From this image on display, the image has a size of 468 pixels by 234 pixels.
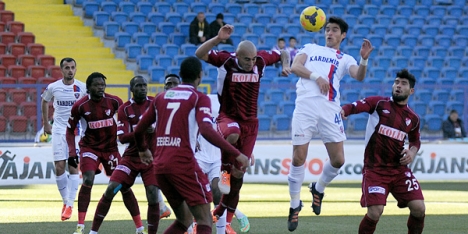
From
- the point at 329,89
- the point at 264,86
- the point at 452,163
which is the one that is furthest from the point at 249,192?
the point at 329,89

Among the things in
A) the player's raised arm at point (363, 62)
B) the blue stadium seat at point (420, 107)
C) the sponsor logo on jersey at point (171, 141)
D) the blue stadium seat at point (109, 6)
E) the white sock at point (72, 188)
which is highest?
the player's raised arm at point (363, 62)

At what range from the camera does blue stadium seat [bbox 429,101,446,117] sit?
2120 cm

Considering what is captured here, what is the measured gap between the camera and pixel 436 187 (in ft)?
56.9

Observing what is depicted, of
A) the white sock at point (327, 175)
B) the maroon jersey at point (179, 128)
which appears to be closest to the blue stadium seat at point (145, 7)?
the white sock at point (327, 175)

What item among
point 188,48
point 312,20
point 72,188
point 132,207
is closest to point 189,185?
point 132,207

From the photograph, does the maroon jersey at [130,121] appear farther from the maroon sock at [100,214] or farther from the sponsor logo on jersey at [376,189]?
the sponsor logo on jersey at [376,189]

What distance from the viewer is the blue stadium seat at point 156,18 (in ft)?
80.4

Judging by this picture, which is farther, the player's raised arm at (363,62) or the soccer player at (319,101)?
the soccer player at (319,101)

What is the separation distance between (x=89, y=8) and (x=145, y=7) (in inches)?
63.8

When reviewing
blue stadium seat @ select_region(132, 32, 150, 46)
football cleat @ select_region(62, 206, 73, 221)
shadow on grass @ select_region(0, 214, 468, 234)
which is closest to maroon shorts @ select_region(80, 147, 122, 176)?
shadow on grass @ select_region(0, 214, 468, 234)

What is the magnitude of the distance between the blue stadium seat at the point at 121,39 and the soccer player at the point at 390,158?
51.0 feet

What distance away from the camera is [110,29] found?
24.2 metres

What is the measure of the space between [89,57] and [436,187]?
35.4ft

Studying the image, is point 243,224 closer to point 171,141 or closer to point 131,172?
point 131,172
